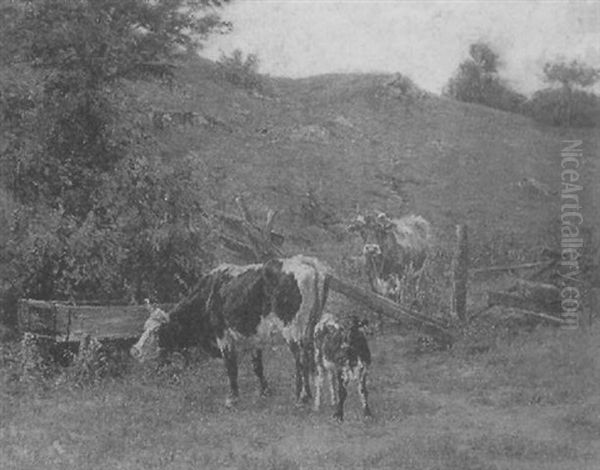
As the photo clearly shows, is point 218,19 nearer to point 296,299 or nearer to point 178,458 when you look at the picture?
point 296,299

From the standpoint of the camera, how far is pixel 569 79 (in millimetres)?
11125

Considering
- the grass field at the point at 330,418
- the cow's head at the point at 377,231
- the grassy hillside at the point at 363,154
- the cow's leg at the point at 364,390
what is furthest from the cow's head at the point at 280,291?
the cow's head at the point at 377,231

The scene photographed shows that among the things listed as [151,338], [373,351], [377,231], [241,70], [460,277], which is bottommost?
[373,351]

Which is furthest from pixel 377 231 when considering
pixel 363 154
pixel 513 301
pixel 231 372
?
pixel 231 372

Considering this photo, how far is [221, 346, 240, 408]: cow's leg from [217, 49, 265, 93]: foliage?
4.64 metres

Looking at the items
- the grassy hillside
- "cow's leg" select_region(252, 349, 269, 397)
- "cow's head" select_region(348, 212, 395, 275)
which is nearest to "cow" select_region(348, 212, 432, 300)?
"cow's head" select_region(348, 212, 395, 275)

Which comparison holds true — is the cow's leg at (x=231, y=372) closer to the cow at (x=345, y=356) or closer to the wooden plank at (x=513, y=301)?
the cow at (x=345, y=356)

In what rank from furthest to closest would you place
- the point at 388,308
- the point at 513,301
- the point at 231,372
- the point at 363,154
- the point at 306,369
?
the point at 363,154 < the point at 513,301 < the point at 388,308 < the point at 231,372 < the point at 306,369

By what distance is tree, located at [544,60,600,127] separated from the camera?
1084 centimetres

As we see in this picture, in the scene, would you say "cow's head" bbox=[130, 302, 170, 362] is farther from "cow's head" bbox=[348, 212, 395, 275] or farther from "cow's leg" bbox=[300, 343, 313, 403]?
"cow's head" bbox=[348, 212, 395, 275]

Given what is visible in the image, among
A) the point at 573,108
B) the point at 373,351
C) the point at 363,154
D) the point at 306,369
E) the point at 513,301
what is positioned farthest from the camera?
the point at 363,154

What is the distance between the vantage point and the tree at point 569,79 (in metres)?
10.8

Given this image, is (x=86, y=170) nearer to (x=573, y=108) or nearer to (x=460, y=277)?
(x=460, y=277)

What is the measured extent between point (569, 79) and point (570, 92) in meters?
0.41
